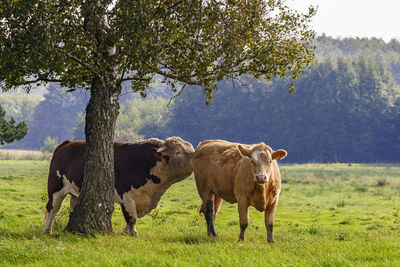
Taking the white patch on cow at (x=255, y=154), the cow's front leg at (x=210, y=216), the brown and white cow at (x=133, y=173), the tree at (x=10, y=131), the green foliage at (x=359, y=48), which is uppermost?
the green foliage at (x=359, y=48)

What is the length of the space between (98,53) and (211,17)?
8.58 feet

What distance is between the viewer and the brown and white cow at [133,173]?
12.9m

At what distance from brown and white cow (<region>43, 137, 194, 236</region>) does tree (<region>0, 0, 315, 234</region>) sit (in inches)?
27.1

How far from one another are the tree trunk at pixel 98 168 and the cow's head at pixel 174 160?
1.44 meters

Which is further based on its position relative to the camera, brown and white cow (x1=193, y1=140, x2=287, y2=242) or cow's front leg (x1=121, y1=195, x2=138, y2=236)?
cow's front leg (x1=121, y1=195, x2=138, y2=236)

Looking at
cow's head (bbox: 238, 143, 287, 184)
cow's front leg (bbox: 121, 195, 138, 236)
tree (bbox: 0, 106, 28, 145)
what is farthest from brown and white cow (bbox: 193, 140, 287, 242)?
tree (bbox: 0, 106, 28, 145)

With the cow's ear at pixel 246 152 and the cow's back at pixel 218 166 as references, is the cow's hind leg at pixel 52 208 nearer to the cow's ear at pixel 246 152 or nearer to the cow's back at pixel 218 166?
the cow's back at pixel 218 166

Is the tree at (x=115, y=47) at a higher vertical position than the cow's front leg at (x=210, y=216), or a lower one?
higher

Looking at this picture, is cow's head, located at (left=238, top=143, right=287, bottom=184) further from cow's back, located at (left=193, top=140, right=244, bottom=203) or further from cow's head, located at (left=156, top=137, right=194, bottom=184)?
cow's head, located at (left=156, top=137, right=194, bottom=184)

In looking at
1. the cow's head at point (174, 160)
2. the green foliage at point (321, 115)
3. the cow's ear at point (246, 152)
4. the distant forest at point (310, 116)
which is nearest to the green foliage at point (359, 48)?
the distant forest at point (310, 116)

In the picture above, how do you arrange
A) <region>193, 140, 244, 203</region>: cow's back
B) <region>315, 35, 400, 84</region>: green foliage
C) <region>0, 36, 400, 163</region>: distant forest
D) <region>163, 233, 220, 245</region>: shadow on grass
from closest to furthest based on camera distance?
<region>163, 233, 220, 245</region>: shadow on grass → <region>193, 140, 244, 203</region>: cow's back → <region>0, 36, 400, 163</region>: distant forest → <region>315, 35, 400, 84</region>: green foliage

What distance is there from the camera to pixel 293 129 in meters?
92.4

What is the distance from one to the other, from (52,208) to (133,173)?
7.14 ft

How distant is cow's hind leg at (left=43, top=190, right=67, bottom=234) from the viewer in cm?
1316
